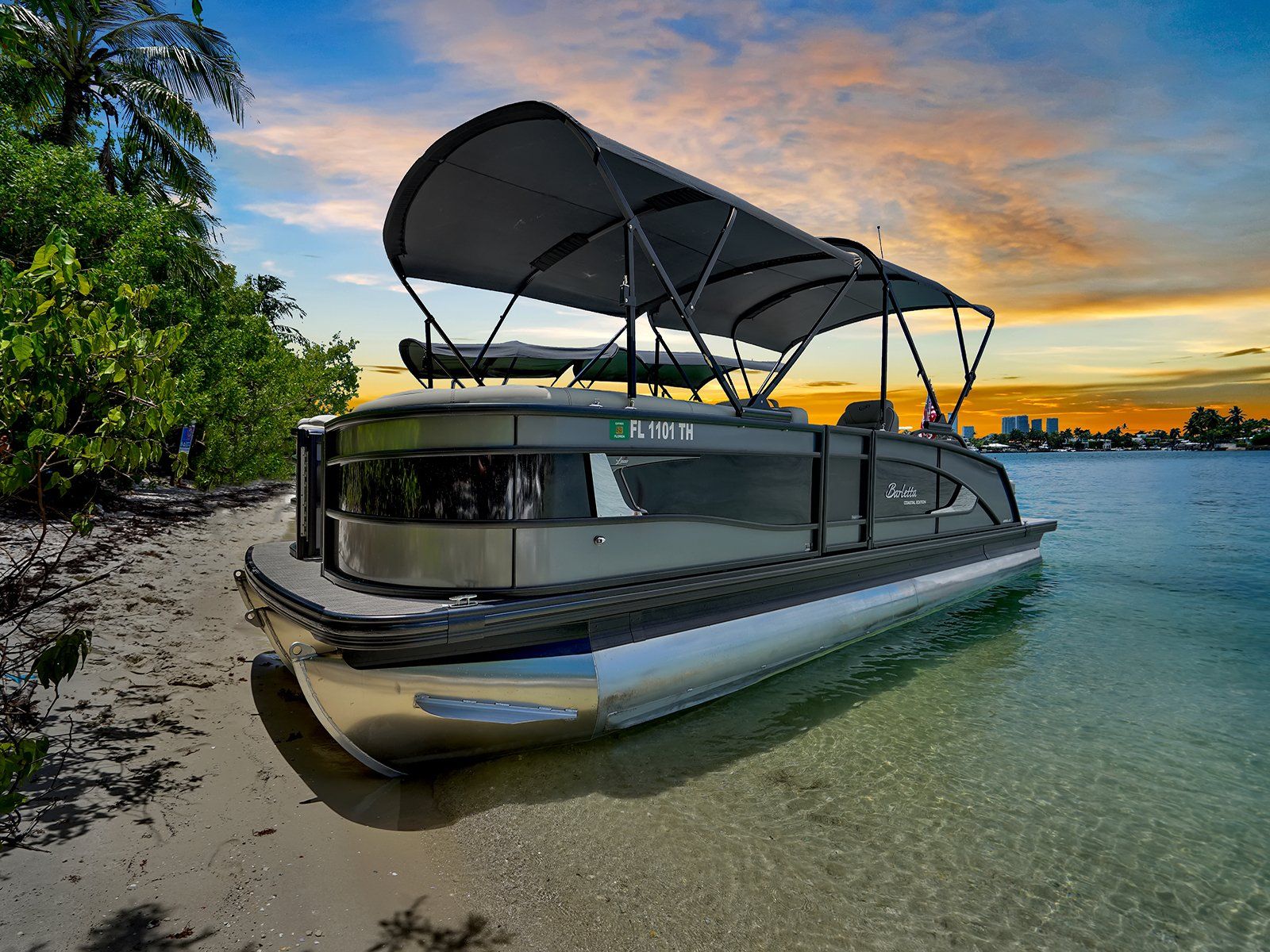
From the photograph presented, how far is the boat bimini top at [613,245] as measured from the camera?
4027 mm

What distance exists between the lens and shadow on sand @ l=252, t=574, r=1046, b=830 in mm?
3396

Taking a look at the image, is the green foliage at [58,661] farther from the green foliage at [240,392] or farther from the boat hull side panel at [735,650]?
the green foliage at [240,392]

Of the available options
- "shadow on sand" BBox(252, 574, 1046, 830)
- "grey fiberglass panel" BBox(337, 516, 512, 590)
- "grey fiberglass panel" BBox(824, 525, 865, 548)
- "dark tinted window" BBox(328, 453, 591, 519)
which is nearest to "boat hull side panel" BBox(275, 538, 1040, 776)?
"shadow on sand" BBox(252, 574, 1046, 830)

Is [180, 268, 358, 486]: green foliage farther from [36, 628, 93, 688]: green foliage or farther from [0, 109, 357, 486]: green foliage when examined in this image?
[36, 628, 93, 688]: green foliage

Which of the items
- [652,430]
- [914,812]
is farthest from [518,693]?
[914,812]

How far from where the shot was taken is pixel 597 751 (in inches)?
155

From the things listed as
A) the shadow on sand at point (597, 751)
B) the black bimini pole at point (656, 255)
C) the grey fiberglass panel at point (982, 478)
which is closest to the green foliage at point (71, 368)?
the shadow on sand at point (597, 751)

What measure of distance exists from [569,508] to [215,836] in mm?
2087

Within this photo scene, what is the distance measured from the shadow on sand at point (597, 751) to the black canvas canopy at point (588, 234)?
2.98 metres

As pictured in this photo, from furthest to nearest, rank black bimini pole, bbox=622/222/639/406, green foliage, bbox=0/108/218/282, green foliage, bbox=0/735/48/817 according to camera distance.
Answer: green foliage, bbox=0/108/218/282 < black bimini pole, bbox=622/222/639/406 < green foliage, bbox=0/735/48/817

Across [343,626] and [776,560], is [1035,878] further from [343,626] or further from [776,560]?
[343,626]

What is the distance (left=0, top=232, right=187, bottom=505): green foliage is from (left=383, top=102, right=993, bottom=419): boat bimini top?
2.27 meters

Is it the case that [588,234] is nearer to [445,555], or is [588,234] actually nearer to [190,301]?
[445,555]

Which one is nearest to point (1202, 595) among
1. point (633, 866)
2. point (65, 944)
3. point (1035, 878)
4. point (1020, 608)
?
point (1020, 608)
